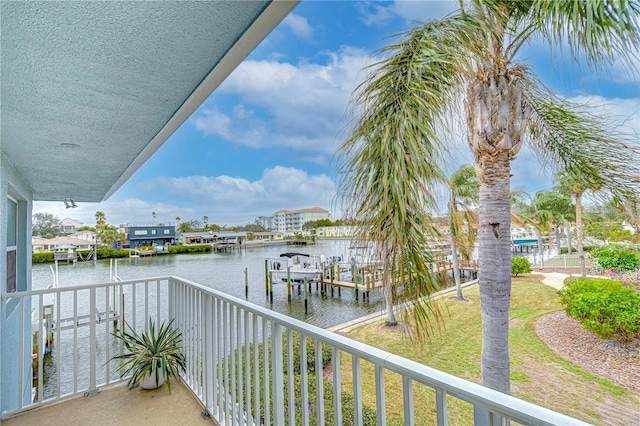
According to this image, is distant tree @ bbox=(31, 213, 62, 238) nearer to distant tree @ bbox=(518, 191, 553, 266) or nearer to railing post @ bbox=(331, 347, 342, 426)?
railing post @ bbox=(331, 347, 342, 426)

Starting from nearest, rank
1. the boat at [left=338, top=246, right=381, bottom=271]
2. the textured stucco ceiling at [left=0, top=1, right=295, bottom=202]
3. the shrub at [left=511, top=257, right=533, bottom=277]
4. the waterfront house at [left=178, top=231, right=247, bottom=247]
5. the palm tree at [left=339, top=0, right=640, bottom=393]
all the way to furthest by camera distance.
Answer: the textured stucco ceiling at [left=0, top=1, right=295, bottom=202] < the palm tree at [left=339, top=0, right=640, bottom=393] < the boat at [left=338, top=246, right=381, bottom=271] < the shrub at [left=511, top=257, right=533, bottom=277] < the waterfront house at [left=178, top=231, right=247, bottom=247]

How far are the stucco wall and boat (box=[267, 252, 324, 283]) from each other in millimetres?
8935

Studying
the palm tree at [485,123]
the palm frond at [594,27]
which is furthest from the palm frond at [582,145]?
the palm frond at [594,27]

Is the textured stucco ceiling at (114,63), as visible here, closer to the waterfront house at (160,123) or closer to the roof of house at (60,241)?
the waterfront house at (160,123)

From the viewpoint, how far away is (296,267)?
13500 millimetres

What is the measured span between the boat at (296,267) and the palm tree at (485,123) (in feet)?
33.0

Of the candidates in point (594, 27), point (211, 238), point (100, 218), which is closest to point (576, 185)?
point (594, 27)

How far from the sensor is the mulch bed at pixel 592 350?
3406 millimetres

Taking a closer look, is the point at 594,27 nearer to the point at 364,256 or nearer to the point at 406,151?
the point at 406,151

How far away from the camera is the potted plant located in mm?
2314

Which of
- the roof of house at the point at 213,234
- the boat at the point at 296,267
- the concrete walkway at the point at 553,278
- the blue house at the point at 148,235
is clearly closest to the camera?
the concrete walkway at the point at 553,278

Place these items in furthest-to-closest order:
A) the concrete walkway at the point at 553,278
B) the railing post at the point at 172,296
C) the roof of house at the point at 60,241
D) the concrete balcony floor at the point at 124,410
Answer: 1. the roof of house at the point at 60,241
2. the concrete walkway at the point at 553,278
3. the railing post at the point at 172,296
4. the concrete balcony floor at the point at 124,410

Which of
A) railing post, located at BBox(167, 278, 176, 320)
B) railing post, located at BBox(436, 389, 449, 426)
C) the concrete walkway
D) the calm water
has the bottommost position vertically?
the calm water

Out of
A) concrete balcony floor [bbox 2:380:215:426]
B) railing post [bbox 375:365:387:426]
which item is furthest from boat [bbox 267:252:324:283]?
railing post [bbox 375:365:387:426]
